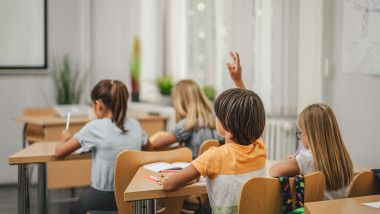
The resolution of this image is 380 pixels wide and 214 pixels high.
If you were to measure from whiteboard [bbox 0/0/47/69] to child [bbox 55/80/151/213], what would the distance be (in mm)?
2747

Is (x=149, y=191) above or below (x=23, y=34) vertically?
below

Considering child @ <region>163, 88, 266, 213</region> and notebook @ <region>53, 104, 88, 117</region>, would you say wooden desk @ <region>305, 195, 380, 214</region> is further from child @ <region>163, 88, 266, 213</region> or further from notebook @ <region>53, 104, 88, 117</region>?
notebook @ <region>53, 104, 88, 117</region>

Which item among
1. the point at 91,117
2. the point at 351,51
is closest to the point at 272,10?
the point at 351,51

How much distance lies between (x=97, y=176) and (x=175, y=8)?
8.86 ft

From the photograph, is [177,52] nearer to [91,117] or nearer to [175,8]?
[175,8]

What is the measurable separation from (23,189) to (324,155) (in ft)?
5.51

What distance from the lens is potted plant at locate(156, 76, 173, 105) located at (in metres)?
4.69

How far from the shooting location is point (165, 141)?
3.10 meters

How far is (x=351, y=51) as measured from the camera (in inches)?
106

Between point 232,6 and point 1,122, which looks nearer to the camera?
point 232,6

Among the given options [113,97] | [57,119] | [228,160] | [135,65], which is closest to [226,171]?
[228,160]

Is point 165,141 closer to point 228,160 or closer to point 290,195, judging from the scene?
point 228,160

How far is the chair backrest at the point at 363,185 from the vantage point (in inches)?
69.6

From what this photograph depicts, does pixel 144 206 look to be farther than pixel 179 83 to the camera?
No
